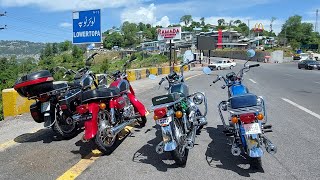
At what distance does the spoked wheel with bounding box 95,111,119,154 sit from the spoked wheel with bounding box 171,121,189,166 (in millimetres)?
1131

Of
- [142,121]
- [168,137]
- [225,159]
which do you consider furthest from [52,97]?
[225,159]

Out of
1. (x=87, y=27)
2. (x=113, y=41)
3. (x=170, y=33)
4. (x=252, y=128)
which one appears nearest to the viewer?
(x=252, y=128)

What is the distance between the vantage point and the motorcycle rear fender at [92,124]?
468 centimetres

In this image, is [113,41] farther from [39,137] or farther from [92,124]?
[92,124]

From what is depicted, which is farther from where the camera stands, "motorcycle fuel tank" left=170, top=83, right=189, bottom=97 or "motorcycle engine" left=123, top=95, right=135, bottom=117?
"motorcycle engine" left=123, top=95, right=135, bottom=117

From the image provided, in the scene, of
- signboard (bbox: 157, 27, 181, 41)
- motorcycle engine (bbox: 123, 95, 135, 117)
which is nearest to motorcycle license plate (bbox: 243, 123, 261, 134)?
motorcycle engine (bbox: 123, 95, 135, 117)

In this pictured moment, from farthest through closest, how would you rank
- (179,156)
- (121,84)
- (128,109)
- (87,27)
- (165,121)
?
(87,27)
(121,84)
(128,109)
(179,156)
(165,121)

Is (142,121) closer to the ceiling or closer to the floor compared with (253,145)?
closer to the floor

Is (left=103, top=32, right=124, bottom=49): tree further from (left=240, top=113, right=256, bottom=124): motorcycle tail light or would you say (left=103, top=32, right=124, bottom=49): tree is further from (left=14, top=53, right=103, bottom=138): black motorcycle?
(left=240, top=113, right=256, bottom=124): motorcycle tail light

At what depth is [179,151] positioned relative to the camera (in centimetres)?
443

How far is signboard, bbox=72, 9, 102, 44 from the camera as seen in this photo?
34.2 ft

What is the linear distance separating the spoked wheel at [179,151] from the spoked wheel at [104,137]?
113 centimetres

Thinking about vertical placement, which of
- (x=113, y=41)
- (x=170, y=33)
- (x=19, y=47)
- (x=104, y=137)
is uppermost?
(x=113, y=41)

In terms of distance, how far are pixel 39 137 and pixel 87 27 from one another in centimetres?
517
